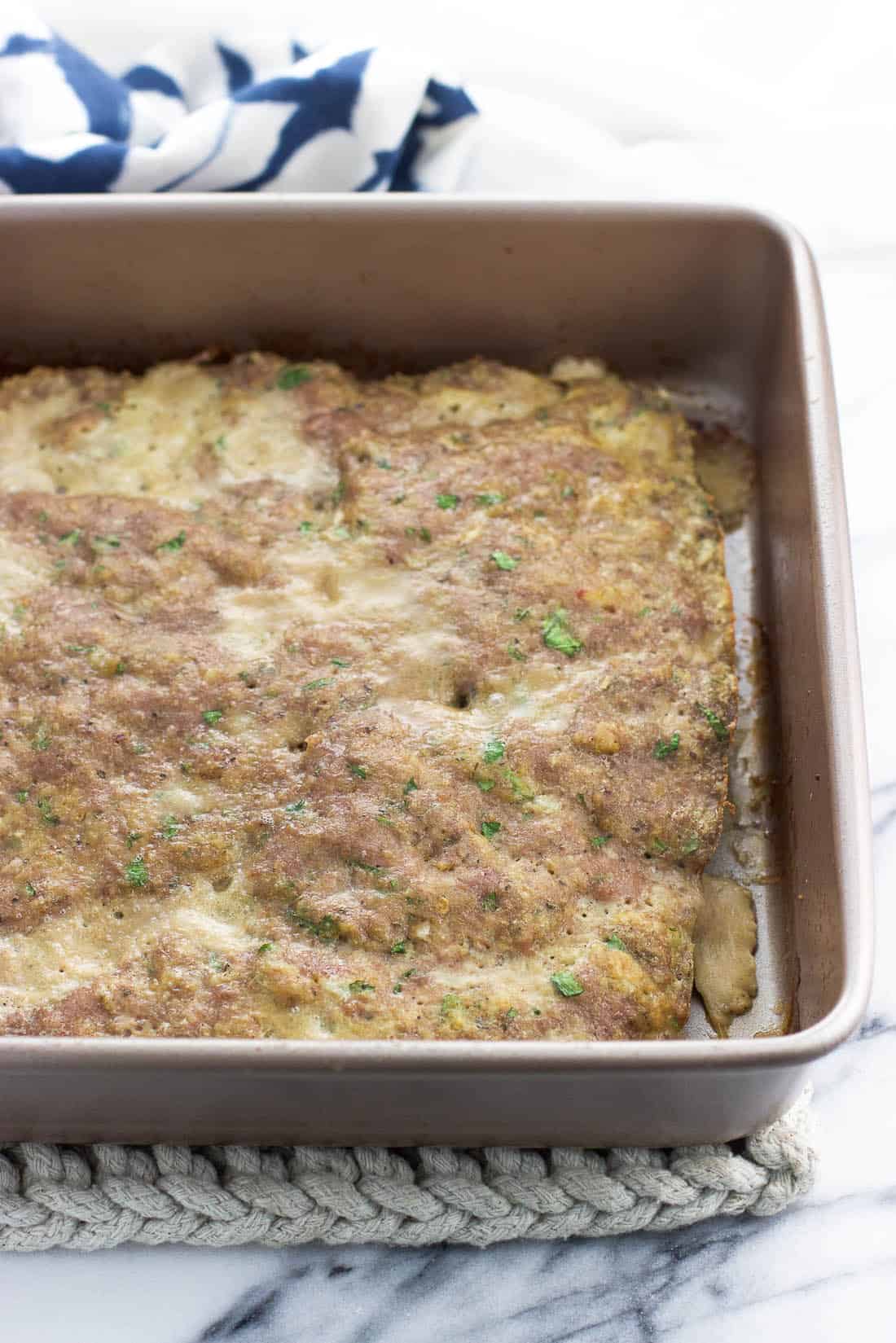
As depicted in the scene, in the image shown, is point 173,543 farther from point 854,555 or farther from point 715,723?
point 854,555

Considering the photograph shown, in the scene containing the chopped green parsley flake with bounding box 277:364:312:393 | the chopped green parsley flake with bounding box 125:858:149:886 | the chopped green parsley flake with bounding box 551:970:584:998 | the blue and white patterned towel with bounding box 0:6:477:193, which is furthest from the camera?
the blue and white patterned towel with bounding box 0:6:477:193

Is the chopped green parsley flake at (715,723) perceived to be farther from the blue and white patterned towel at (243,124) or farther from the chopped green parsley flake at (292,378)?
the blue and white patterned towel at (243,124)

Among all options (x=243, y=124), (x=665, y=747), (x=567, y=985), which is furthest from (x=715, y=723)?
(x=243, y=124)

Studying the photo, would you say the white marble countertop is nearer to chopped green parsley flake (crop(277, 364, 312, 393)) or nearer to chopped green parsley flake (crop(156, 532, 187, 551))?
chopped green parsley flake (crop(277, 364, 312, 393))

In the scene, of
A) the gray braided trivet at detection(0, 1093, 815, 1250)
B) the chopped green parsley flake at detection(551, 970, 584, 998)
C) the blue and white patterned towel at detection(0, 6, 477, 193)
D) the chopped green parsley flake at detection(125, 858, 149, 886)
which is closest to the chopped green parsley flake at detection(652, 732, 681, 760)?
the chopped green parsley flake at detection(551, 970, 584, 998)

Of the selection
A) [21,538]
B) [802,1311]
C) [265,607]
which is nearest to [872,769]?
[802,1311]

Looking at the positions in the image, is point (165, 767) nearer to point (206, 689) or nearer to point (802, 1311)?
point (206, 689)
